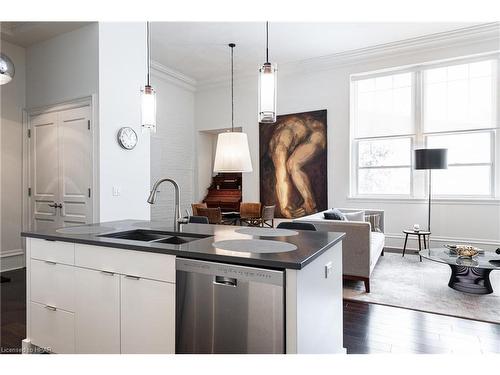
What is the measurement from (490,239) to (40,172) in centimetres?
667

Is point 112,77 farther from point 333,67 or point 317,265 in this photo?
point 333,67

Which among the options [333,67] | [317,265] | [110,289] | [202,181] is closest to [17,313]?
[110,289]

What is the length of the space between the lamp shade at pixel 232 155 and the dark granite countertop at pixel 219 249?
0.83m

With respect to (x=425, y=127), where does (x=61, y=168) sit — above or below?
below

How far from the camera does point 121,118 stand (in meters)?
3.85

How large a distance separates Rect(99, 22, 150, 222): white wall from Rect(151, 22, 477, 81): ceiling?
3.62 ft

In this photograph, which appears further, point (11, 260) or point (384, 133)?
point (384, 133)

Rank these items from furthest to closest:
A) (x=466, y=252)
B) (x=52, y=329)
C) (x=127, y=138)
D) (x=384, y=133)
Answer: (x=384, y=133), (x=127, y=138), (x=466, y=252), (x=52, y=329)

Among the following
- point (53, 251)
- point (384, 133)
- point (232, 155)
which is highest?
point (384, 133)

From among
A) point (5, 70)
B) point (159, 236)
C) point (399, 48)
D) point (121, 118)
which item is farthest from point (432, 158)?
point (5, 70)

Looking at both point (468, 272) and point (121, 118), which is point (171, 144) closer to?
point (121, 118)

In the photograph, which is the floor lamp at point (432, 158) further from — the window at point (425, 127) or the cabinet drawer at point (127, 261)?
the cabinet drawer at point (127, 261)

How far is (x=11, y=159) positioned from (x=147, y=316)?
3.81 m

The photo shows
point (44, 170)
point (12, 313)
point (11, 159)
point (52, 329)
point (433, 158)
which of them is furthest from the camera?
point (433, 158)
